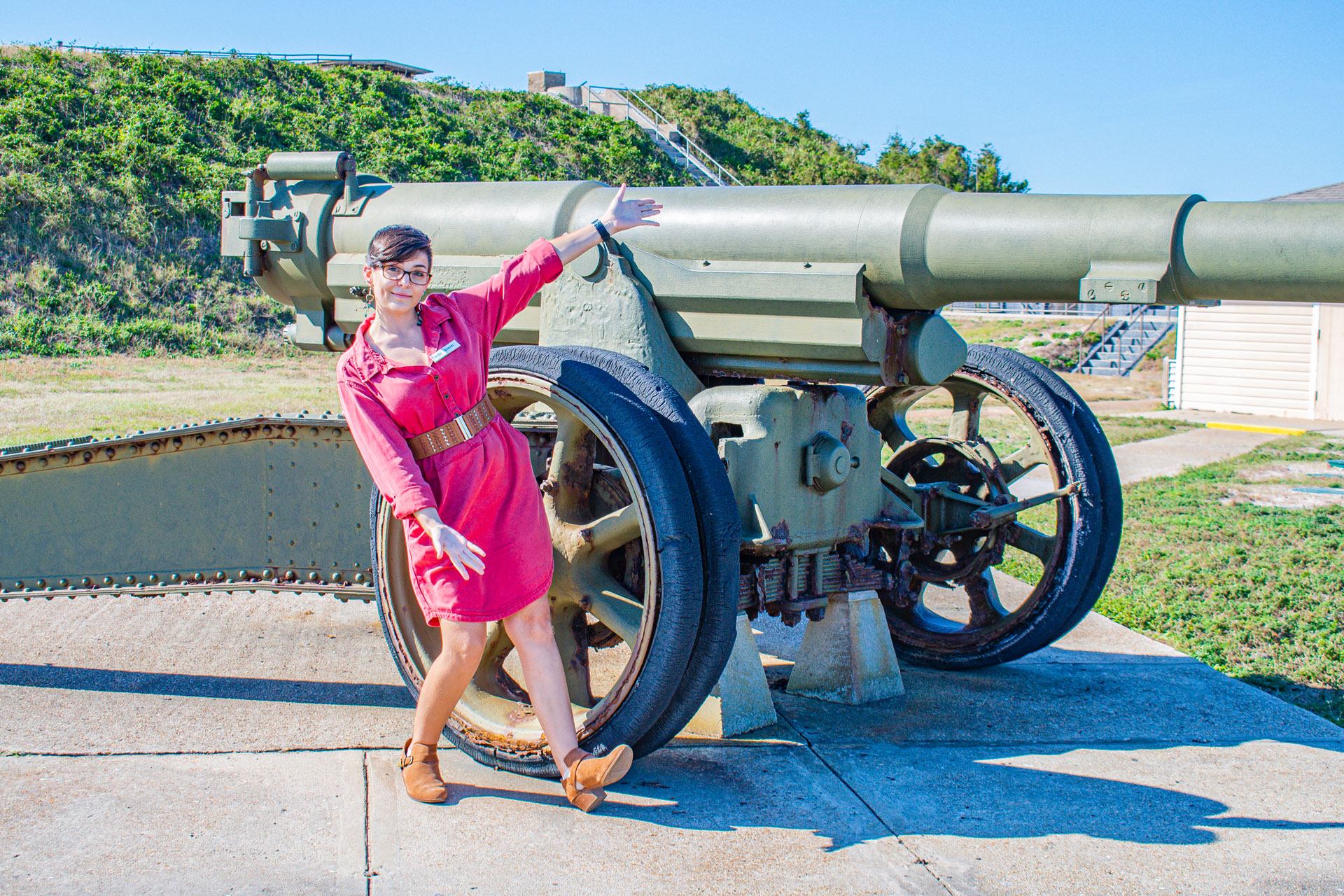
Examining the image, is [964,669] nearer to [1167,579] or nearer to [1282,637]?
[1282,637]

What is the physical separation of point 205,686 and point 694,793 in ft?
6.34

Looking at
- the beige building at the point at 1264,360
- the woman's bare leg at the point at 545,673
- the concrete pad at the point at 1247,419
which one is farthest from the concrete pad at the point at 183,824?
the beige building at the point at 1264,360

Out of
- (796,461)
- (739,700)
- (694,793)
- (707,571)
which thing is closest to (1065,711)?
(739,700)

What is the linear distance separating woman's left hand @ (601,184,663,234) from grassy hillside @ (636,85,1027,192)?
38.5m

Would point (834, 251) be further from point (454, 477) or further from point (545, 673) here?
point (545, 673)

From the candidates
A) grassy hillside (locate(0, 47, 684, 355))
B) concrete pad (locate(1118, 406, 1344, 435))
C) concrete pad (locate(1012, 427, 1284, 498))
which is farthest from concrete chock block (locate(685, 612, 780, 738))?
grassy hillside (locate(0, 47, 684, 355))

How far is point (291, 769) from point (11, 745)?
89 centimetres

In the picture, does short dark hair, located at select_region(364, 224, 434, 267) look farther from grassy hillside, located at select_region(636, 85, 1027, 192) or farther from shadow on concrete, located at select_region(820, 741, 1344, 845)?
grassy hillside, located at select_region(636, 85, 1027, 192)

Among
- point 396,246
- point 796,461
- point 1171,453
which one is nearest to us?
point 396,246

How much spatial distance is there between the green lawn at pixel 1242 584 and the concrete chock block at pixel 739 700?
2.02 meters

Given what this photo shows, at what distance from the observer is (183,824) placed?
3.03 meters

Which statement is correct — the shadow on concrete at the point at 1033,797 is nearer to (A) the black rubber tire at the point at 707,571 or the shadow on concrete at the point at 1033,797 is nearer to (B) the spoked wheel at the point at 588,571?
(A) the black rubber tire at the point at 707,571

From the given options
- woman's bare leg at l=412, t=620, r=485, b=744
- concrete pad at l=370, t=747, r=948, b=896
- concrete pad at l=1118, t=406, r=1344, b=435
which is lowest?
concrete pad at l=370, t=747, r=948, b=896

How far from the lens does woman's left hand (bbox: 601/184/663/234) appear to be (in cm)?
344
